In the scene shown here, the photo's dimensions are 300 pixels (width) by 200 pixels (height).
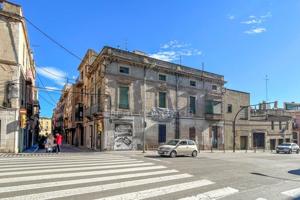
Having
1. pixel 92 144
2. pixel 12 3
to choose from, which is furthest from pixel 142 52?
pixel 12 3

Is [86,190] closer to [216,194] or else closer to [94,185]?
[94,185]

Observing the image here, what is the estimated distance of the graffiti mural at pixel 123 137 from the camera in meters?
29.2

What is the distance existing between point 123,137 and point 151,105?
15.8 feet

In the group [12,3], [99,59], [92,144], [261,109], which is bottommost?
[92,144]

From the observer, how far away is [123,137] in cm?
2964

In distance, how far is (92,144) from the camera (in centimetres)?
3334

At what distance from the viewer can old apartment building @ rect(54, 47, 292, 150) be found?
96.4ft

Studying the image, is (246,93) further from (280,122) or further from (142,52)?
(142,52)

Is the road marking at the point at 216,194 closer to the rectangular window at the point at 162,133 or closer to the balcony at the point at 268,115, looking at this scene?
the rectangular window at the point at 162,133

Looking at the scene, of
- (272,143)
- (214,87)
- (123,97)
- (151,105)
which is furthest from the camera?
(272,143)

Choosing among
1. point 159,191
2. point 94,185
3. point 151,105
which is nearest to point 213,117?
point 151,105

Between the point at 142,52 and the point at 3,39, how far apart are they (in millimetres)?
15461

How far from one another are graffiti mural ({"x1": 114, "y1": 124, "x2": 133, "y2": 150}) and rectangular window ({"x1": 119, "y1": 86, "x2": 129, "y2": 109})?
1.98 metres

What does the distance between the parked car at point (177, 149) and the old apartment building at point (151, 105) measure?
19.2ft
